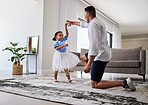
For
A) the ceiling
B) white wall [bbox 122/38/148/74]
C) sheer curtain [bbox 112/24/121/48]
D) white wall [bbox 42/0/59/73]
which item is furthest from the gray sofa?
white wall [bbox 122/38/148/74]

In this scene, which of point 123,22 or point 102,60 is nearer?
point 102,60

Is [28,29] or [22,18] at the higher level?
[22,18]

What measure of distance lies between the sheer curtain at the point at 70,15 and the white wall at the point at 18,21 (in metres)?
0.82

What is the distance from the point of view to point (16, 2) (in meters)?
5.53

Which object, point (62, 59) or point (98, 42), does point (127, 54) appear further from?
point (98, 42)

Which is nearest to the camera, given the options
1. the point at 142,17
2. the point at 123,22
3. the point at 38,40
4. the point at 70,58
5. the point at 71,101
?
the point at 71,101

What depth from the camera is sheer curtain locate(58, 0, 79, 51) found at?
559 cm

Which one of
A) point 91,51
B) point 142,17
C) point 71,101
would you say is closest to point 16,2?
point 91,51

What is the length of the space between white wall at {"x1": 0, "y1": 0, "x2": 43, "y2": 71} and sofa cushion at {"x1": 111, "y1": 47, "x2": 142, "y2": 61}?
210cm

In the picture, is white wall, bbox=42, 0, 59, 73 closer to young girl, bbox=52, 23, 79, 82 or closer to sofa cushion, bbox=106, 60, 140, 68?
sofa cushion, bbox=106, 60, 140, 68

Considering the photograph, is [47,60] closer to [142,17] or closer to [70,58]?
[70,58]

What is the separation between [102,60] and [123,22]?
816 centimetres

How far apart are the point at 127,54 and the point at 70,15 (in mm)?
2474

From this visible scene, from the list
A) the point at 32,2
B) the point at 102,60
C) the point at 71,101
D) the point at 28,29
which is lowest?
the point at 71,101
